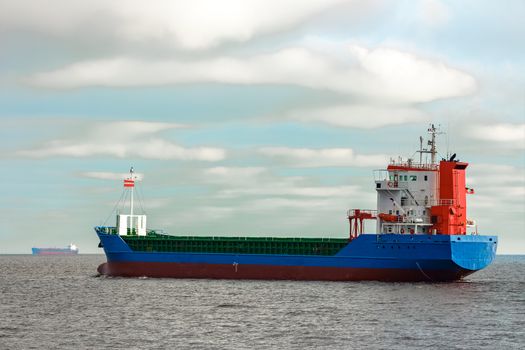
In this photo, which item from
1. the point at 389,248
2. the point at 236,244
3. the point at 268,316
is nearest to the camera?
the point at 268,316

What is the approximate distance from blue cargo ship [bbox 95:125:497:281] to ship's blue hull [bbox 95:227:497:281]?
0.07 meters

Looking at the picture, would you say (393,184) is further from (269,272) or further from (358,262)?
(269,272)

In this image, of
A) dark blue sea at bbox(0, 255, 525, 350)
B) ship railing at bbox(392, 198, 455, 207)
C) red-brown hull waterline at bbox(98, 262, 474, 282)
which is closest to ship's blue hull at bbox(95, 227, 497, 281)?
red-brown hull waterline at bbox(98, 262, 474, 282)

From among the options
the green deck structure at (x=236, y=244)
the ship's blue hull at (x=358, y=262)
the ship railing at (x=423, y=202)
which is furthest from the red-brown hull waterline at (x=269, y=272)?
the ship railing at (x=423, y=202)

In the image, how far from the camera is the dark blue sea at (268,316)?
36250 millimetres

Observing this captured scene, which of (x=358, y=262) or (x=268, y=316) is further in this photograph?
(x=358, y=262)

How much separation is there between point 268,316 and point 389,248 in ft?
60.1

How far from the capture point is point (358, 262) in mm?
61844

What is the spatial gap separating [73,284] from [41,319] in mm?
26745

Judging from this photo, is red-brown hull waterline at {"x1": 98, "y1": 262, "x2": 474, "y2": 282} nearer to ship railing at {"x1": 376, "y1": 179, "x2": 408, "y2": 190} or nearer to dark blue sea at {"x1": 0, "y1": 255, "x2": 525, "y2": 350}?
dark blue sea at {"x1": 0, "y1": 255, "x2": 525, "y2": 350}

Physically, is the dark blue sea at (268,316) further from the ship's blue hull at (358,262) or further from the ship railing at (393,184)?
the ship railing at (393,184)

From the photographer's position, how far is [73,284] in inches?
2783

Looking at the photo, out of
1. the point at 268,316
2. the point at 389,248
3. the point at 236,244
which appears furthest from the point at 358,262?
the point at 268,316

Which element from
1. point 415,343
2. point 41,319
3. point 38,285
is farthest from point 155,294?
point 415,343
